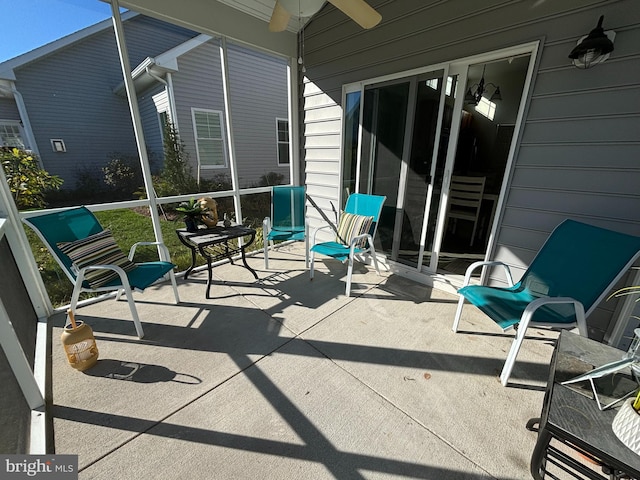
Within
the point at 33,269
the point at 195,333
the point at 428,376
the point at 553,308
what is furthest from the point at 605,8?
the point at 33,269

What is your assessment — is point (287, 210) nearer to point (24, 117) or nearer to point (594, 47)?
point (594, 47)

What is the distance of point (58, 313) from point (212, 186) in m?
3.87

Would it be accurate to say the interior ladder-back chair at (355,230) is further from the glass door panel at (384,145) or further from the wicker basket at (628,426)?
the wicker basket at (628,426)

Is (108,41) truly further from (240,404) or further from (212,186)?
(240,404)

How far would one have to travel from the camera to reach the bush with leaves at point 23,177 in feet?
7.18

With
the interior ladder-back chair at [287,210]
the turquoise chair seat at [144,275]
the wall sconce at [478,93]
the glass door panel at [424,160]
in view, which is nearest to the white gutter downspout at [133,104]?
the turquoise chair seat at [144,275]

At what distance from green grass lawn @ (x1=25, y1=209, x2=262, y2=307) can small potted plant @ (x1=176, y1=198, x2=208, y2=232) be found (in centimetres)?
86

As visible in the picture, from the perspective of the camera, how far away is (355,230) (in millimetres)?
2898

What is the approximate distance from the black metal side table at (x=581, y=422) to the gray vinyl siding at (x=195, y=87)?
6.23 metres

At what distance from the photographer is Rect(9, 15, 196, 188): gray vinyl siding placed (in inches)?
139

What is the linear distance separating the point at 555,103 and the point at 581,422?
2139mm

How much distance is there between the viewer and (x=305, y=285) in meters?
2.88

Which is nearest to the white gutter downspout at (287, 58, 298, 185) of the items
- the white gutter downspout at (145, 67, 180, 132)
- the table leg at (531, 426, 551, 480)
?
the white gutter downspout at (145, 67, 180, 132)

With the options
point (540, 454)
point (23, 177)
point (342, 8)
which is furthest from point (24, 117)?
point (540, 454)
